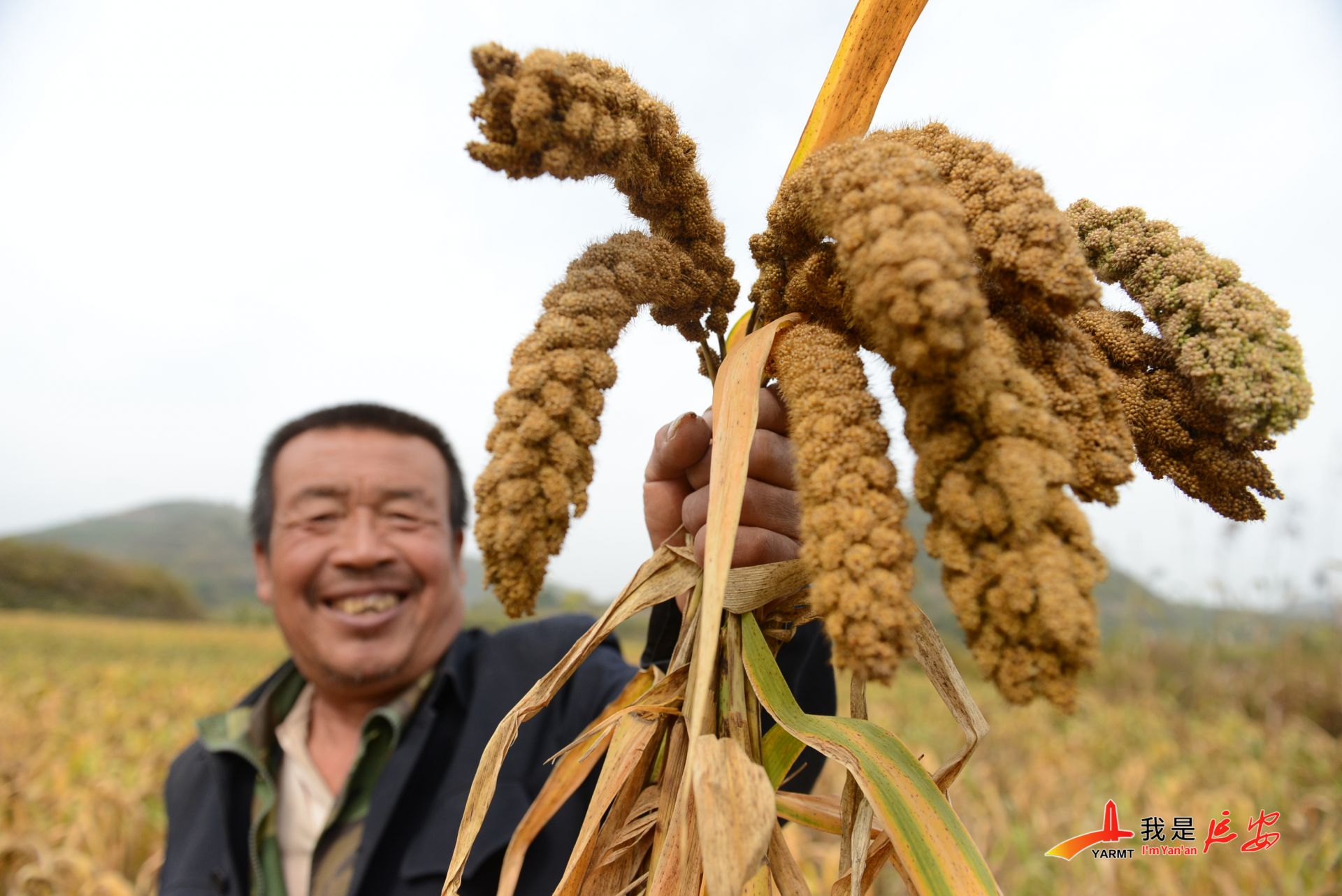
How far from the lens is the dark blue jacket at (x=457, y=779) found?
2.16 metres

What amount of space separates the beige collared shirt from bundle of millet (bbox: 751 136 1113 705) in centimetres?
263

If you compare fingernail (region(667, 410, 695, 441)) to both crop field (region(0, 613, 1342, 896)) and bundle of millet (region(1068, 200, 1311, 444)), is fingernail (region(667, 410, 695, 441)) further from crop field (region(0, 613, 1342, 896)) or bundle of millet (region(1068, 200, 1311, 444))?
crop field (region(0, 613, 1342, 896))

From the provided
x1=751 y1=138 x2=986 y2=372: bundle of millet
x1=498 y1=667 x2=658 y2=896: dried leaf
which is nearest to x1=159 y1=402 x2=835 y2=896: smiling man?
x1=498 y1=667 x2=658 y2=896: dried leaf

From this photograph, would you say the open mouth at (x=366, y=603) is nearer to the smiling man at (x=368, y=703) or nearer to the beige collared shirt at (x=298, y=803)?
the smiling man at (x=368, y=703)

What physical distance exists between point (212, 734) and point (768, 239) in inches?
114

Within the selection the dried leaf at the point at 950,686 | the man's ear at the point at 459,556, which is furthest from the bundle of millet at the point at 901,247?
the man's ear at the point at 459,556

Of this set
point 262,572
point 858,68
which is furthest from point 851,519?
point 262,572

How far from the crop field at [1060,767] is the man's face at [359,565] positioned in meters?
1.54

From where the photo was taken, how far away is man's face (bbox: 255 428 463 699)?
2812 mm

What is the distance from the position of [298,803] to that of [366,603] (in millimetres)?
827

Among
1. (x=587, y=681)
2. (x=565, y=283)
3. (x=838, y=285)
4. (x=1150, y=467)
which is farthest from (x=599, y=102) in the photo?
(x=587, y=681)

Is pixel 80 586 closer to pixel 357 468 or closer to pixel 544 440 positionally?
pixel 357 468

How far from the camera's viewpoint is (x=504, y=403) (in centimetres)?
78

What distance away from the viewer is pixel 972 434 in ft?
2.30
